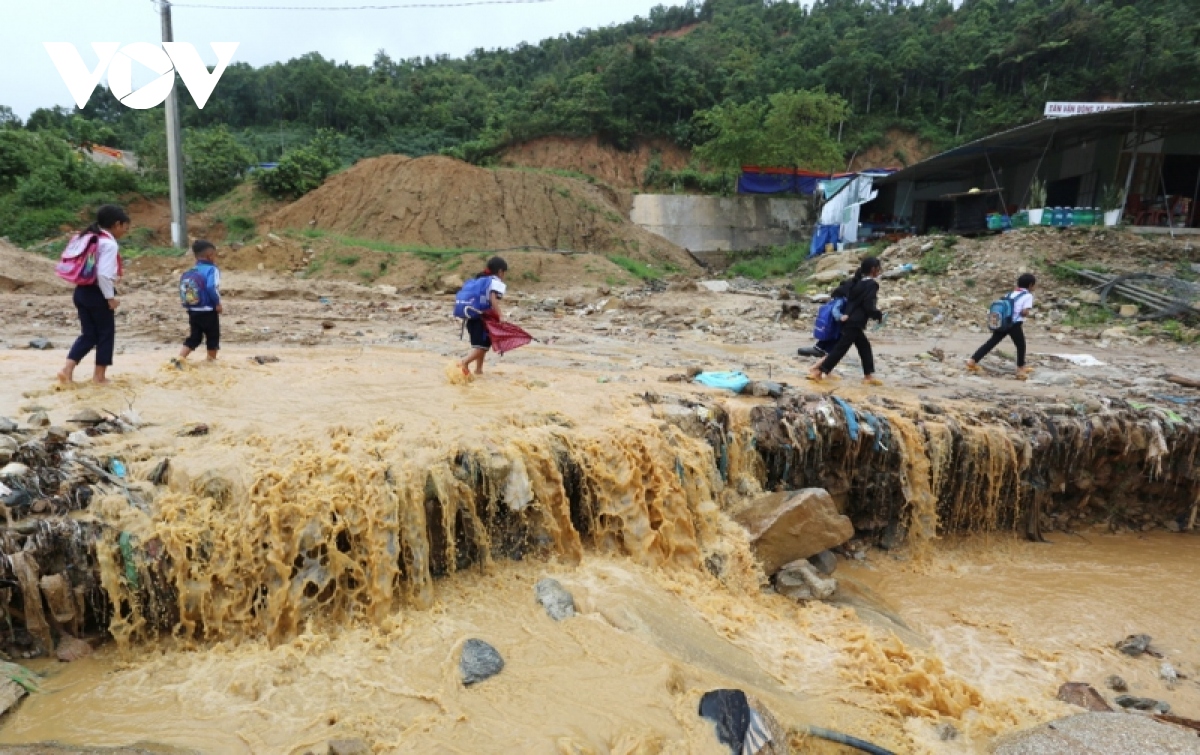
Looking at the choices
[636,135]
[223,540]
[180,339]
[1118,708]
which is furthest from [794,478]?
[636,135]

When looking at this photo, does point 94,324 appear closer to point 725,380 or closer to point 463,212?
point 725,380

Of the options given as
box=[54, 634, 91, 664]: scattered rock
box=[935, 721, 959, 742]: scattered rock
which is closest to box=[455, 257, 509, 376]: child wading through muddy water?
box=[54, 634, 91, 664]: scattered rock

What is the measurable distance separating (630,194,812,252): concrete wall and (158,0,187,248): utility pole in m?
18.7

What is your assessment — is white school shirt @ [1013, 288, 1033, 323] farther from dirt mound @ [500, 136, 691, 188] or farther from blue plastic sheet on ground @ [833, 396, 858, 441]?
dirt mound @ [500, 136, 691, 188]

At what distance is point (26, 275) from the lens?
1398cm

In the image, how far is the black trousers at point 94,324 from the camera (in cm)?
530

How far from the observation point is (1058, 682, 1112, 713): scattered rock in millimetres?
4184

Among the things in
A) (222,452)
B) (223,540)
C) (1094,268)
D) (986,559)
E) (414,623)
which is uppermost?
(1094,268)

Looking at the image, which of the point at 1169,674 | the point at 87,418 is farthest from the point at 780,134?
the point at 87,418

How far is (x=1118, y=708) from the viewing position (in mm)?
4223

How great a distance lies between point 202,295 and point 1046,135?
23088 millimetres

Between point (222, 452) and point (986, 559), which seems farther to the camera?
point (986, 559)

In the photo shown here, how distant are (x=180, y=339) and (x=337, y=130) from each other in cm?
3787

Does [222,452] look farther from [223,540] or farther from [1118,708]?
[1118,708]
